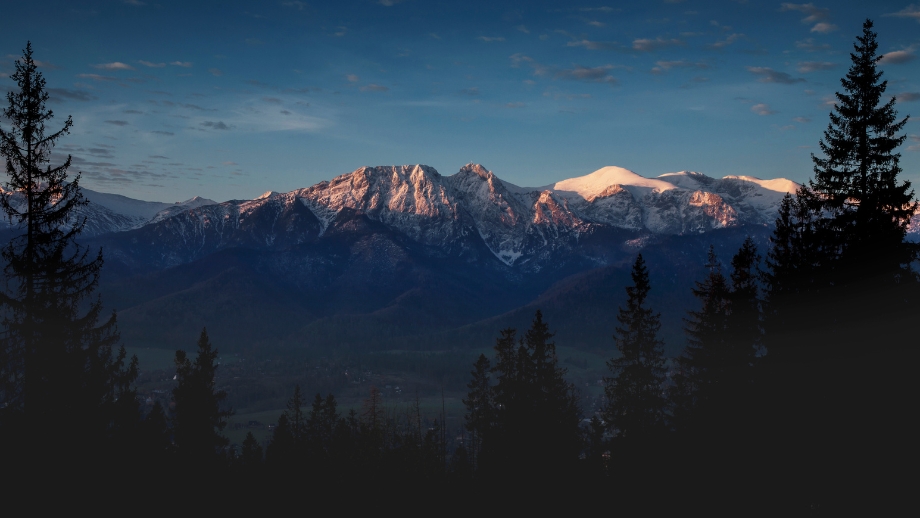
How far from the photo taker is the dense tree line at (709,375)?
2923 centimetres

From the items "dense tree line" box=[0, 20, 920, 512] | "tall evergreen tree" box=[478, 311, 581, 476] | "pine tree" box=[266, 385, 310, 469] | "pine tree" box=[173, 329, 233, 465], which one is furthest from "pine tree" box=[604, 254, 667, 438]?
"pine tree" box=[173, 329, 233, 465]

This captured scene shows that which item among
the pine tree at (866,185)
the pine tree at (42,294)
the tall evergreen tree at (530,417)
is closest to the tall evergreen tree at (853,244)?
the pine tree at (866,185)

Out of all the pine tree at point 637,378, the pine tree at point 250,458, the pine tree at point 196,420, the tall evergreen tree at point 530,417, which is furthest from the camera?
the pine tree at point 250,458

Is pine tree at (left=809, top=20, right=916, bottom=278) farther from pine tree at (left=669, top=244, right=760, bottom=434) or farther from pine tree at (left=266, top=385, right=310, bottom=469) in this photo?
pine tree at (left=266, top=385, right=310, bottom=469)

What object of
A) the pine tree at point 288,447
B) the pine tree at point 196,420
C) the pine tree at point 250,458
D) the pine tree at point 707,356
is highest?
the pine tree at point 707,356

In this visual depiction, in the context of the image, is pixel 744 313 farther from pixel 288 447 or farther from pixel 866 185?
pixel 288 447

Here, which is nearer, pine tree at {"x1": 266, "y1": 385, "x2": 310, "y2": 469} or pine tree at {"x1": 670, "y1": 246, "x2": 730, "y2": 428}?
pine tree at {"x1": 670, "y1": 246, "x2": 730, "y2": 428}

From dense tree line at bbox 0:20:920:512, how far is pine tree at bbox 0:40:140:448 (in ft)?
0.25

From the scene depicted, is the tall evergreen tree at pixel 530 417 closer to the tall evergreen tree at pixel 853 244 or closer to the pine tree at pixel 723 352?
the pine tree at pixel 723 352

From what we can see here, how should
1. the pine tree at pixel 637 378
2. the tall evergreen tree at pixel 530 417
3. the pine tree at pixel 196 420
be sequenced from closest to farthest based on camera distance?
the pine tree at pixel 637 378, the tall evergreen tree at pixel 530 417, the pine tree at pixel 196 420

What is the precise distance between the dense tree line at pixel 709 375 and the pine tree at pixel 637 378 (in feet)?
0.36

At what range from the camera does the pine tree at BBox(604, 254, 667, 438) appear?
44.2 metres

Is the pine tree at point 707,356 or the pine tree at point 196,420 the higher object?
the pine tree at point 707,356

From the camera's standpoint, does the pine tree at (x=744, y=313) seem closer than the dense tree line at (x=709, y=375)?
No
